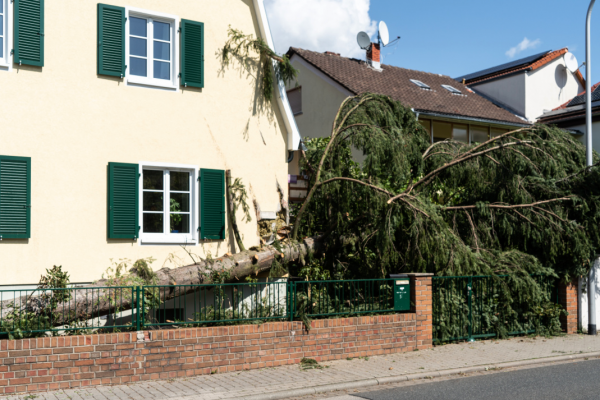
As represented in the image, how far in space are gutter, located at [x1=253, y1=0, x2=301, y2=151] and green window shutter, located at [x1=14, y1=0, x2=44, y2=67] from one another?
434 centimetres

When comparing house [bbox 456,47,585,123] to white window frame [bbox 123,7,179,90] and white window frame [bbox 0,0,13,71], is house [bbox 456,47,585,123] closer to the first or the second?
white window frame [bbox 123,7,179,90]

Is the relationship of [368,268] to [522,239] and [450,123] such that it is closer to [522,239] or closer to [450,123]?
[522,239]

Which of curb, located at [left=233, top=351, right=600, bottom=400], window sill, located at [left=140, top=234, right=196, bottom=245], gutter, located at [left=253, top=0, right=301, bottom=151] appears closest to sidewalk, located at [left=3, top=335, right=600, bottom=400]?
curb, located at [left=233, top=351, right=600, bottom=400]

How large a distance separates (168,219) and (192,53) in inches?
131

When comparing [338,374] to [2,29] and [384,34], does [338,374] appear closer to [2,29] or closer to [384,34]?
[2,29]

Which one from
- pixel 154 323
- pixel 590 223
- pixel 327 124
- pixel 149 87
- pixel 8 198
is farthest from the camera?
pixel 327 124

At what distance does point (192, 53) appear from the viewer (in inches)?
460

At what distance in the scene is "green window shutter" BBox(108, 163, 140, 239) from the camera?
1062 cm

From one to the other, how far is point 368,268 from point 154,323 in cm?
472

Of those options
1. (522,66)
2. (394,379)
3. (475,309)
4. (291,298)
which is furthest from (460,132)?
(394,379)

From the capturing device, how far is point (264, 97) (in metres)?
12.7

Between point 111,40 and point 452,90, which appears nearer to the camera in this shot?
point 111,40

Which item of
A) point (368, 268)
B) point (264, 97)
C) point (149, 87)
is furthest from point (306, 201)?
point (149, 87)

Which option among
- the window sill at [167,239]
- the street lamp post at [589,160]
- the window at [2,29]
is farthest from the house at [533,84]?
the window at [2,29]
